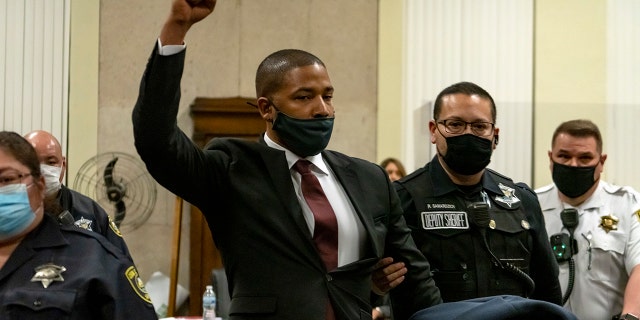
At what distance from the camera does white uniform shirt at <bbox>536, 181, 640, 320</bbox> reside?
436 centimetres

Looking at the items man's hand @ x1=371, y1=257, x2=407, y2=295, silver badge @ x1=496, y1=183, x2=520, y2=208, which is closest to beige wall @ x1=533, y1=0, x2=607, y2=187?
silver badge @ x1=496, y1=183, x2=520, y2=208

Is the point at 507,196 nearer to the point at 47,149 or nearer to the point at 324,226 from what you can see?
the point at 324,226

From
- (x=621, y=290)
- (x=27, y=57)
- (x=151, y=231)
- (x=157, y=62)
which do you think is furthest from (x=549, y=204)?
(x=27, y=57)

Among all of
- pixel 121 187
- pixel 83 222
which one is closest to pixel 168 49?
pixel 83 222

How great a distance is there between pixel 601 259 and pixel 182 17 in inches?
109

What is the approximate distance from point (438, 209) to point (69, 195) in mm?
1808

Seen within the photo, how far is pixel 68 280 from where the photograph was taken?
259cm

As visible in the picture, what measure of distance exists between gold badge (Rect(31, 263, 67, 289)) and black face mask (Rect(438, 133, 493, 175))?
1.43m

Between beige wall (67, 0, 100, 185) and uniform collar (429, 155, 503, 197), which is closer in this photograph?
uniform collar (429, 155, 503, 197)

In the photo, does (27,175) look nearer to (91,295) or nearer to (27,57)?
(91,295)

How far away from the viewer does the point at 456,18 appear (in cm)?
772

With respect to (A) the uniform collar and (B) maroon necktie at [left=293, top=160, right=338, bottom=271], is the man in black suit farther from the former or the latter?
(A) the uniform collar

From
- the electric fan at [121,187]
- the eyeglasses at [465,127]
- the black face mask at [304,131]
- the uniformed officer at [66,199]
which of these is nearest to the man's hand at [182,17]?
the black face mask at [304,131]

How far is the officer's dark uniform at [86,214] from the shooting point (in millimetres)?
4094
